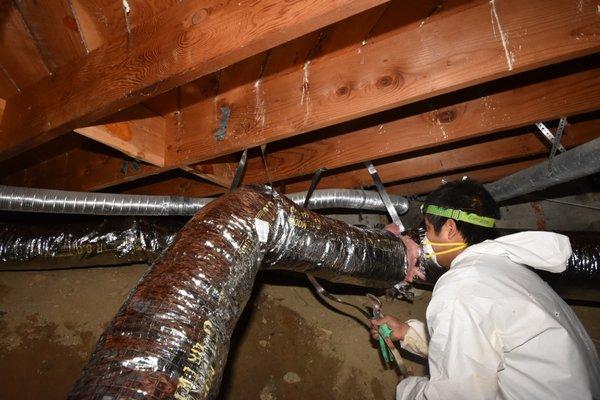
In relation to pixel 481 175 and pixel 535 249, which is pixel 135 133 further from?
pixel 481 175

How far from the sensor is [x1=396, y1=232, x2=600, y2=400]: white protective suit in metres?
0.95

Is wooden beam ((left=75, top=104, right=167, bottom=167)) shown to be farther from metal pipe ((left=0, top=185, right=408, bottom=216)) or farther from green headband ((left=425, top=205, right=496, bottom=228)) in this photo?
green headband ((left=425, top=205, right=496, bottom=228))

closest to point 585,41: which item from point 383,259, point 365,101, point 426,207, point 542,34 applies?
point 542,34

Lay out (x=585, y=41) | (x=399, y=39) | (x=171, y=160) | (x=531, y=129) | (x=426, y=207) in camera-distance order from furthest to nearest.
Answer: (x=531, y=129) → (x=171, y=160) → (x=426, y=207) → (x=399, y=39) → (x=585, y=41)

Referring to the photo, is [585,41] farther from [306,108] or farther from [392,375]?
[392,375]

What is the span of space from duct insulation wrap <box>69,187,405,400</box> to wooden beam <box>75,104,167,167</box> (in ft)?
2.23

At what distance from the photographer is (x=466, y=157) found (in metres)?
1.98

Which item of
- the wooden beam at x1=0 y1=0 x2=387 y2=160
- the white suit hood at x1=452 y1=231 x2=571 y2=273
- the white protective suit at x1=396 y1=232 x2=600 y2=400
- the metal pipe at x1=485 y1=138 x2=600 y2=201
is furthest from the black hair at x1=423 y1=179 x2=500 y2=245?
the wooden beam at x1=0 y1=0 x2=387 y2=160

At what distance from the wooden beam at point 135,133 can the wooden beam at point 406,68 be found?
19cm

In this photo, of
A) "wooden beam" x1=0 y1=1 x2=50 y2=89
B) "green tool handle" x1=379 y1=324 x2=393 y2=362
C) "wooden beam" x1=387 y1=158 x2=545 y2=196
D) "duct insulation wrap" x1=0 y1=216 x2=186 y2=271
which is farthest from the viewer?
"wooden beam" x1=387 y1=158 x2=545 y2=196

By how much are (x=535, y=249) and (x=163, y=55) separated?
157cm

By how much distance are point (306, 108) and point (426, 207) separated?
0.76 metres

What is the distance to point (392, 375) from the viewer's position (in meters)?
2.27

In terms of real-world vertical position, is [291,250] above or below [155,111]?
below
